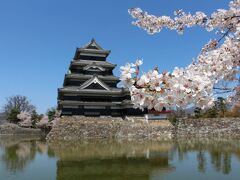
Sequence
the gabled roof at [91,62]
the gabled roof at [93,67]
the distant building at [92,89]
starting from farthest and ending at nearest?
the gabled roof at [91,62] → the gabled roof at [93,67] → the distant building at [92,89]

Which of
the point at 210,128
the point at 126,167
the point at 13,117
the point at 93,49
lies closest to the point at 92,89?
the point at 93,49

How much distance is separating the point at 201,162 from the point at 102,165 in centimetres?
359

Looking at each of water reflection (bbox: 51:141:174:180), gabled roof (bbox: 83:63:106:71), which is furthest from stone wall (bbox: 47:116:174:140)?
water reflection (bbox: 51:141:174:180)

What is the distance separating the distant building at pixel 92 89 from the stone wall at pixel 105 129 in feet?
3.82

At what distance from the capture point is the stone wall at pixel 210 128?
27969 mm

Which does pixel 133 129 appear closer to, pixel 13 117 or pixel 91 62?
pixel 91 62

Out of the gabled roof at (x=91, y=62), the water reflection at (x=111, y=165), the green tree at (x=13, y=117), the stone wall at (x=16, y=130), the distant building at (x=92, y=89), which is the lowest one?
the water reflection at (x=111, y=165)

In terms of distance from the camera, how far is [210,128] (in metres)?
28.5

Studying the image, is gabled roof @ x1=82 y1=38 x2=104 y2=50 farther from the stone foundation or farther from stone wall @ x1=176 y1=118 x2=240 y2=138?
stone wall @ x1=176 y1=118 x2=240 y2=138

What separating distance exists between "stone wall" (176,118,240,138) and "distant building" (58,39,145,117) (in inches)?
150

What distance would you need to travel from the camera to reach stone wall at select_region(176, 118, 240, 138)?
2797cm

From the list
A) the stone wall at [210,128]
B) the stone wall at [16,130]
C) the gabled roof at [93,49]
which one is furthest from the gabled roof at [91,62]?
the stone wall at [16,130]

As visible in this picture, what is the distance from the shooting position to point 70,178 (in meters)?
9.95

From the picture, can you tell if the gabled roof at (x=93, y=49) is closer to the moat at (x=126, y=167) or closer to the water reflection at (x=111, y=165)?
the water reflection at (x=111, y=165)
